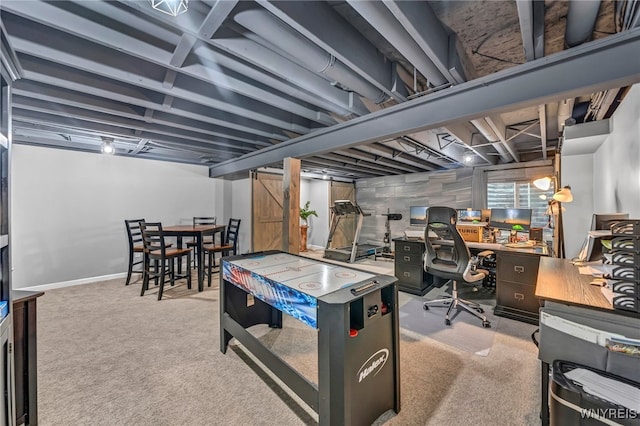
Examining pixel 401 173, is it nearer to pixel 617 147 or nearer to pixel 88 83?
pixel 617 147

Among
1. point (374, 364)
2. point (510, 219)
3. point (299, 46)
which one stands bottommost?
point (374, 364)

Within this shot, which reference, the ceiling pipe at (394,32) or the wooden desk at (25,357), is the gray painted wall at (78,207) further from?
the ceiling pipe at (394,32)

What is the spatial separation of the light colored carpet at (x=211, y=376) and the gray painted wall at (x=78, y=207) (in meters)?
A: 1.82

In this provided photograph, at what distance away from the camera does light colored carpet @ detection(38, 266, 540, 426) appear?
5.50 ft

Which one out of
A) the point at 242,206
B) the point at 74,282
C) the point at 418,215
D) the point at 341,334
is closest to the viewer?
the point at 341,334

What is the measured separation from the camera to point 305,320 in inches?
60.0

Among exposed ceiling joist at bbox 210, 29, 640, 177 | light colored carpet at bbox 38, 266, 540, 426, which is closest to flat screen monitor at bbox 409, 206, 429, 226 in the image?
light colored carpet at bbox 38, 266, 540, 426

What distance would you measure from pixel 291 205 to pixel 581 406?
320 cm

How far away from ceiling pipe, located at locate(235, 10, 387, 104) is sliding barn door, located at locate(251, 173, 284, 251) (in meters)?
4.35

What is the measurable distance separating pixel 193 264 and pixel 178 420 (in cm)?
450

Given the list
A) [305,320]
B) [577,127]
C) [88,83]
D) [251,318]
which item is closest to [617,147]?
[577,127]

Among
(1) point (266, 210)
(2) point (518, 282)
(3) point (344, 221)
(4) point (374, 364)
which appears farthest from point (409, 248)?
(3) point (344, 221)

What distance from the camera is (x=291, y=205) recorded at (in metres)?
3.77

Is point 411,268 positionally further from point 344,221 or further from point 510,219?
point 344,221
